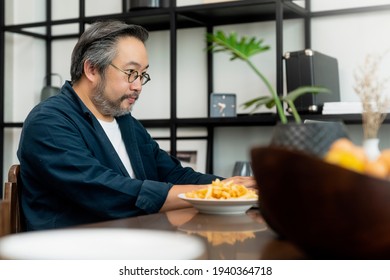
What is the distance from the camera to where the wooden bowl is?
58cm

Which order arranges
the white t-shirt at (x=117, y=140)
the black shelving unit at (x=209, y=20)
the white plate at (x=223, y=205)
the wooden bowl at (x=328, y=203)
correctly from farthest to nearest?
the black shelving unit at (x=209, y=20)
the white t-shirt at (x=117, y=140)
the white plate at (x=223, y=205)
the wooden bowl at (x=328, y=203)

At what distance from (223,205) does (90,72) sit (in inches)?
46.5

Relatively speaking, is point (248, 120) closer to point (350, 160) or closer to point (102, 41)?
point (102, 41)

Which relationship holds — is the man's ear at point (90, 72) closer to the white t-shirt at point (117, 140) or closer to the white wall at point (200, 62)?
the white t-shirt at point (117, 140)

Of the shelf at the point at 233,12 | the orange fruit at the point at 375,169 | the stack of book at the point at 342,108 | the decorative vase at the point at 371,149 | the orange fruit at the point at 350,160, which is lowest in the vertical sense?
the orange fruit at the point at 375,169

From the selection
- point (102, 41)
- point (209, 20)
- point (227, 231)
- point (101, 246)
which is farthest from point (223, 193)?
point (209, 20)

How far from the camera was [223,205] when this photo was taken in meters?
1.27

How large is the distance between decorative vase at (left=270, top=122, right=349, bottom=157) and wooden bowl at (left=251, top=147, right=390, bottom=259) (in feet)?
0.27

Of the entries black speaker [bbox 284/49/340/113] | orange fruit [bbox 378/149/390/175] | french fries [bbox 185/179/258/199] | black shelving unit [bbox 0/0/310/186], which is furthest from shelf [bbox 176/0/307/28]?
orange fruit [bbox 378/149/390/175]

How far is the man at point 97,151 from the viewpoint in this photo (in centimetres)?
168

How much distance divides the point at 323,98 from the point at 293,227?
223cm

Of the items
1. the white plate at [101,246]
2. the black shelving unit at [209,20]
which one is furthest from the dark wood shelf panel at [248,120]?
the white plate at [101,246]
